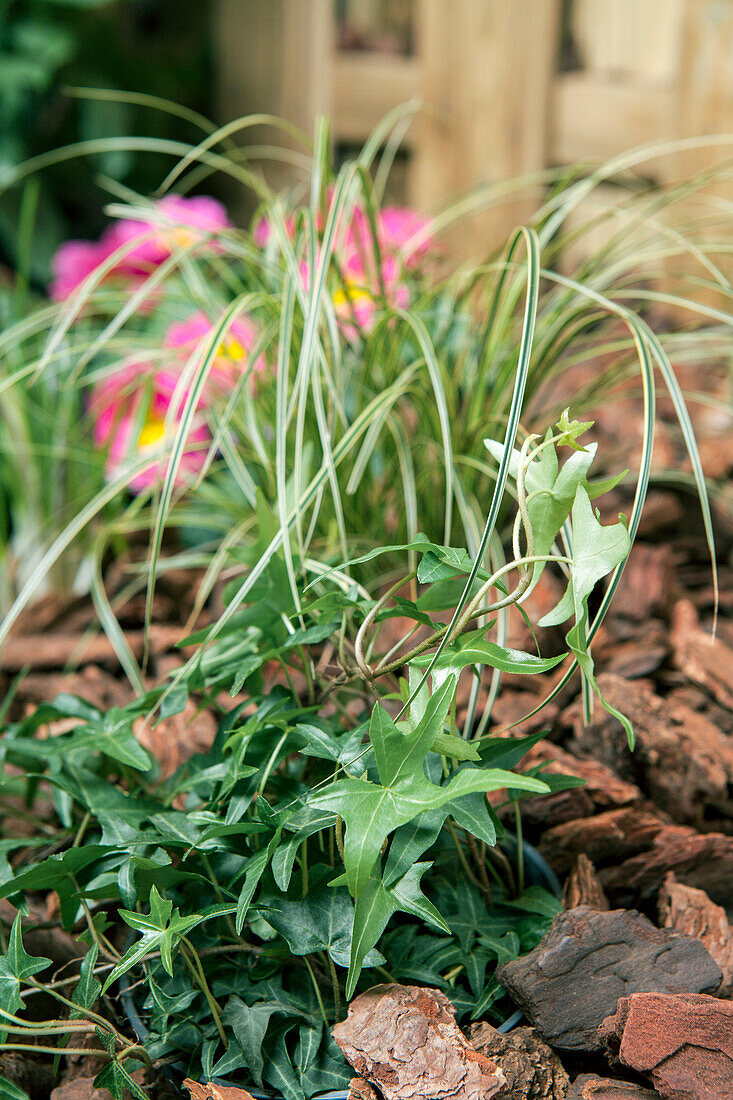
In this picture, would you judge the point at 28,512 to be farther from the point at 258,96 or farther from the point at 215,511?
the point at 258,96

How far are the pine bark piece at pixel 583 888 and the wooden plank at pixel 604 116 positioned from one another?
3.87 ft

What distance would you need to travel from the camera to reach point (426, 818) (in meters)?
0.50

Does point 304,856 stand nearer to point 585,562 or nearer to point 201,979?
point 201,979

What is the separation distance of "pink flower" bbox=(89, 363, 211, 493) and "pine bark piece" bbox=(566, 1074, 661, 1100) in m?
0.74

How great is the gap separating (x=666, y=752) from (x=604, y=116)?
1265 millimetres

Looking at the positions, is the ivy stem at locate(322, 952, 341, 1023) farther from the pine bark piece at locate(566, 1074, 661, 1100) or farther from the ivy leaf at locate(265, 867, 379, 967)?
the pine bark piece at locate(566, 1074, 661, 1100)

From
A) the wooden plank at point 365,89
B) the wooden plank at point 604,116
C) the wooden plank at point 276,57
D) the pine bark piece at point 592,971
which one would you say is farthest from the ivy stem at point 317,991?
the wooden plank at point 276,57

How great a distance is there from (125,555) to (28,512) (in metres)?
0.15

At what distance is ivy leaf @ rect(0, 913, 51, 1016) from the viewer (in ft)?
1.64

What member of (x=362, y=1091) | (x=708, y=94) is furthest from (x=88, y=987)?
(x=708, y=94)

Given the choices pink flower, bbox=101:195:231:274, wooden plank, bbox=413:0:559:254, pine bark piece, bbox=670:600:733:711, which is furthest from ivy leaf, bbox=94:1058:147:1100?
wooden plank, bbox=413:0:559:254

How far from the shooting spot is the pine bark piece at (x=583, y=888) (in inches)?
24.5

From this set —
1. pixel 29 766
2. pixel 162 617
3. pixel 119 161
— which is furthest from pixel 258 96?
pixel 29 766

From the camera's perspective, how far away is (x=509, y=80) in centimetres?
172
